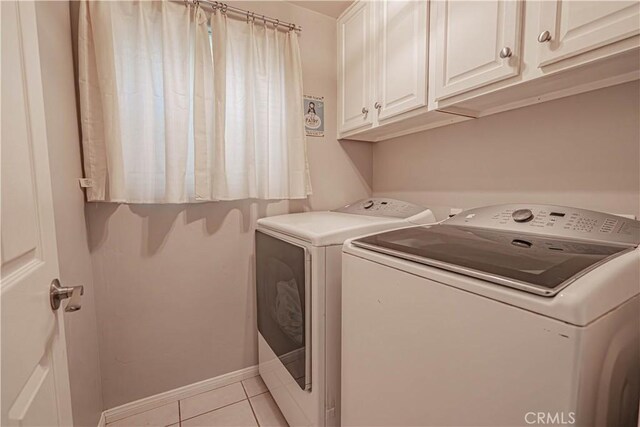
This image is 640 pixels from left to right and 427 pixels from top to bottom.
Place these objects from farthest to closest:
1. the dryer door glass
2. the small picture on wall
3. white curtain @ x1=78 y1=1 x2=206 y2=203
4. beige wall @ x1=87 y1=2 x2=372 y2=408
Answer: the small picture on wall, beige wall @ x1=87 y1=2 x2=372 y2=408, white curtain @ x1=78 y1=1 x2=206 y2=203, the dryer door glass

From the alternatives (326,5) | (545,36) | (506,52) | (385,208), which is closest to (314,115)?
(326,5)

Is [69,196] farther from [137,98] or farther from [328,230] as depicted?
[328,230]

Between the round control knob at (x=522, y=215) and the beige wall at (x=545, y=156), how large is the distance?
0.80ft

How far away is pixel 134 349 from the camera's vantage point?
1571 mm

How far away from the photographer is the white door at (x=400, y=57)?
4.28ft

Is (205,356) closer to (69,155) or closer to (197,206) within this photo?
(197,206)

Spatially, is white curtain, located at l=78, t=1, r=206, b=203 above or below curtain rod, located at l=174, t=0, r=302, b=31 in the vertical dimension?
below

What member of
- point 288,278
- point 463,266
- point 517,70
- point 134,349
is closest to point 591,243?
point 463,266

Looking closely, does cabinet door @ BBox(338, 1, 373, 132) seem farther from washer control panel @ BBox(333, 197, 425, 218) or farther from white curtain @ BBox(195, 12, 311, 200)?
washer control panel @ BBox(333, 197, 425, 218)

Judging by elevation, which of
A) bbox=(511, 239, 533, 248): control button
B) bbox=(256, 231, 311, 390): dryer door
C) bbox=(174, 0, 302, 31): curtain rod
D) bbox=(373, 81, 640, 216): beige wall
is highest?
bbox=(174, 0, 302, 31): curtain rod

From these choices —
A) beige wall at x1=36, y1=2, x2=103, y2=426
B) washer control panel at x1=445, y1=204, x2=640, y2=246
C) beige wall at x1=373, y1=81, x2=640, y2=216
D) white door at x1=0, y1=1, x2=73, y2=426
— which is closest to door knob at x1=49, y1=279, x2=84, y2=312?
white door at x1=0, y1=1, x2=73, y2=426

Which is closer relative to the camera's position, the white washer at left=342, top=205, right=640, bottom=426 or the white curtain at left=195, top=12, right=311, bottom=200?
the white washer at left=342, top=205, right=640, bottom=426

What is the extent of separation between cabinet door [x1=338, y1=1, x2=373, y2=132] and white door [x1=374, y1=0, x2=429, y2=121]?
0.32 ft

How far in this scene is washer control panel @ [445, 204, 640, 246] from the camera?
0.86 metres
